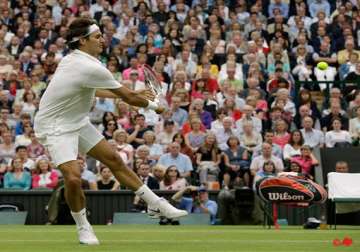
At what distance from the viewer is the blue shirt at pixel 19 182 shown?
20.2 meters

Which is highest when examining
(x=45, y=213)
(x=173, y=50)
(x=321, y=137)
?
(x=173, y=50)

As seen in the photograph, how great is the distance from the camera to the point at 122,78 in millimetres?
23641

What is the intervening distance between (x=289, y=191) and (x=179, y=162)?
433 cm

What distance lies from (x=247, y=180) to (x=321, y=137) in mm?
2242

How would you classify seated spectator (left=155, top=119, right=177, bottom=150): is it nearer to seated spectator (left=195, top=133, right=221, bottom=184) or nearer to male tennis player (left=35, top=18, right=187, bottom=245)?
seated spectator (left=195, top=133, right=221, bottom=184)

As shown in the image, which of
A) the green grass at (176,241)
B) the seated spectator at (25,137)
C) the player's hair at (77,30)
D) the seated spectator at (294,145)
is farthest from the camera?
the seated spectator at (25,137)

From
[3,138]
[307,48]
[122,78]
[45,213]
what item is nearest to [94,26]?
[45,213]

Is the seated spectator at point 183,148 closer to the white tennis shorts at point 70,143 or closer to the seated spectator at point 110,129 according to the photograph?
the seated spectator at point 110,129

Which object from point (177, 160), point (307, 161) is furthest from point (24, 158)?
point (307, 161)

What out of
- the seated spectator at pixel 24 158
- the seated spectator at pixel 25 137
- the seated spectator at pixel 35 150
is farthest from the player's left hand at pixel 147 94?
the seated spectator at pixel 25 137

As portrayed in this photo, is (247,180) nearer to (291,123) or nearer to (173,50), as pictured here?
(291,123)

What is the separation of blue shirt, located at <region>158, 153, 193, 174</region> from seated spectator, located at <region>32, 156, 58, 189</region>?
1937 mm

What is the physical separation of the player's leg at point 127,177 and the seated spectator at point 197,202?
6.88m

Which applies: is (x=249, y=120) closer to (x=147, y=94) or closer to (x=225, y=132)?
(x=225, y=132)
